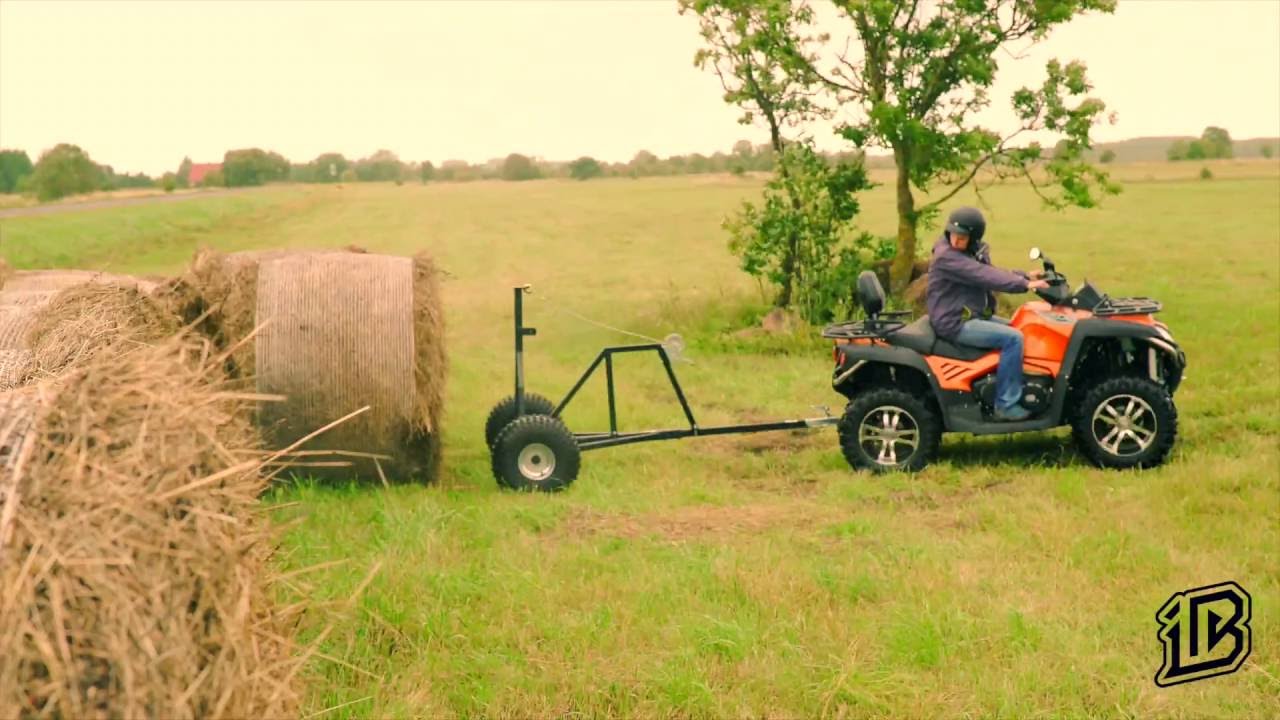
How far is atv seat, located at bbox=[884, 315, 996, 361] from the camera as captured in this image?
9438mm

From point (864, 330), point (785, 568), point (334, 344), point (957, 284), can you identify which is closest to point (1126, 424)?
point (957, 284)

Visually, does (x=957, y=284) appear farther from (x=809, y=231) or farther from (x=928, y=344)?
(x=809, y=231)

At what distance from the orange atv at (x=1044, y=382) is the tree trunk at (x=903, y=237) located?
29.3 feet

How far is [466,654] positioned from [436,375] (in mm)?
3433

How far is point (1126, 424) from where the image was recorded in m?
9.27

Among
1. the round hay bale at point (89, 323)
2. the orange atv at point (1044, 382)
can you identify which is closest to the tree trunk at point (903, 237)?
the orange atv at point (1044, 382)

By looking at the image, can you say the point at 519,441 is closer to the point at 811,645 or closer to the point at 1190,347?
the point at 811,645

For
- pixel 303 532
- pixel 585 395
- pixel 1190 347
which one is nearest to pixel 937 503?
pixel 303 532

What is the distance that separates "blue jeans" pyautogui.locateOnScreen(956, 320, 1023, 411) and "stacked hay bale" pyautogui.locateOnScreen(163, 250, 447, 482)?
3979 mm

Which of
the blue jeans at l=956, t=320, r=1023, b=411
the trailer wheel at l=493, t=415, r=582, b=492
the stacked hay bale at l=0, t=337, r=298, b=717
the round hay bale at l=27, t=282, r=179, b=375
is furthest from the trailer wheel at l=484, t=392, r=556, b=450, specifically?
the stacked hay bale at l=0, t=337, r=298, b=717

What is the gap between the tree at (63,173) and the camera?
6906 cm

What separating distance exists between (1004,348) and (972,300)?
428mm

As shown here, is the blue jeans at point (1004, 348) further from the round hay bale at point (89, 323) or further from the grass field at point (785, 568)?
the round hay bale at point (89, 323)

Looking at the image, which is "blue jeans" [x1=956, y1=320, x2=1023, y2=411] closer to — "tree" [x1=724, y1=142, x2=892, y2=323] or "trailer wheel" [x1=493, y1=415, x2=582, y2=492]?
"trailer wheel" [x1=493, y1=415, x2=582, y2=492]
